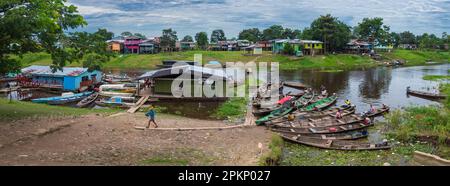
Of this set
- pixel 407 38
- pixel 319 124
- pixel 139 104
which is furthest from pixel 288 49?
pixel 407 38

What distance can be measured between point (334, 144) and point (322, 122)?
5.90 metres

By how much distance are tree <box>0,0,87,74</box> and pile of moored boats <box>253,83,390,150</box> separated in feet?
43.6

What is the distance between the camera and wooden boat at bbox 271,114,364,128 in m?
26.0

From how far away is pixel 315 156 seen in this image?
64.8 ft

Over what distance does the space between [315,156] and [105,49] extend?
41.5ft

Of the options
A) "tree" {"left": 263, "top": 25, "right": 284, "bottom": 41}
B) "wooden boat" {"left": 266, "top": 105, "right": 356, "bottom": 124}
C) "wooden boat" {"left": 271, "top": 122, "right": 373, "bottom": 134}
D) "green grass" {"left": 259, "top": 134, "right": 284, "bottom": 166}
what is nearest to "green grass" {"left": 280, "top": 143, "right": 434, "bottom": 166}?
"green grass" {"left": 259, "top": 134, "right": 284, "bottom": 166}

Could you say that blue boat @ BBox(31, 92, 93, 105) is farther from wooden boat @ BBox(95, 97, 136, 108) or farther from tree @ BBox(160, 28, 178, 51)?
tree @ BBox(160, 28, 178, 51)

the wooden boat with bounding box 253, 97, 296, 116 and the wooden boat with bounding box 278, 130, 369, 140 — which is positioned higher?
the wooden boat with bounding box 253, 97, 296, 116

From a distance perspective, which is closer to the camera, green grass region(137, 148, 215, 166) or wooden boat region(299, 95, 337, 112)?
green grass region(137, 148, 215, 166)

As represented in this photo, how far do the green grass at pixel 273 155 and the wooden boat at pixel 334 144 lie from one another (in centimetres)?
157

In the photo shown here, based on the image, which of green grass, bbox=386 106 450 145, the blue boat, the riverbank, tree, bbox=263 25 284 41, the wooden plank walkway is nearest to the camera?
green grass, bbox=386 106 450 145

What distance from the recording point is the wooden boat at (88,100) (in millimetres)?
36344

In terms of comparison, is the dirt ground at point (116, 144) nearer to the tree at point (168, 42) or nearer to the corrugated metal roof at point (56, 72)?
the corrugated metal roof at point (56, 72)
